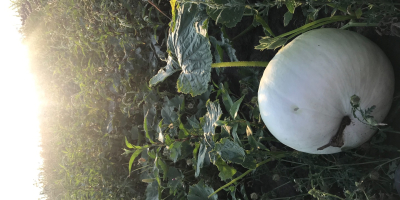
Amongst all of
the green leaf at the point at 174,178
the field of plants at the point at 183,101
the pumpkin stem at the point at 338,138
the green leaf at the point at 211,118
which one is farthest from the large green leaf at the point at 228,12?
the green leaf at the point at 174,178

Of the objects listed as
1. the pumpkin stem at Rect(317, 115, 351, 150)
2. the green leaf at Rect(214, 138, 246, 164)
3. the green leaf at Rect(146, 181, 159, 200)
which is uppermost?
the pumpkin stem at Rect(317, 115, 351, 150)

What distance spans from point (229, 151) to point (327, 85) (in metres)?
0.40

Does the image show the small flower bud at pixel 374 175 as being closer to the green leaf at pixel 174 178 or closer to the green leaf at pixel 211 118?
the green leaf at pixel 211 118

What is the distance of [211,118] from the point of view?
3.42 feet

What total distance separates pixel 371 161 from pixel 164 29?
1210 millimetres

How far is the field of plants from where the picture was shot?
81cm

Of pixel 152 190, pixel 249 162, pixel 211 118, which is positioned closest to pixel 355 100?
pixel 249 162

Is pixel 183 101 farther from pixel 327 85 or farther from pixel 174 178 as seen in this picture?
pixel 327 85

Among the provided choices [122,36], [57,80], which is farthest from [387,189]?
[57,80]

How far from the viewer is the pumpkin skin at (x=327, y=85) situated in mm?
693

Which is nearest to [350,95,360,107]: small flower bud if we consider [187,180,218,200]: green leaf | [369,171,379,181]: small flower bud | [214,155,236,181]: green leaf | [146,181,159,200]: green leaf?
[369,171,379,181]: small flower bud

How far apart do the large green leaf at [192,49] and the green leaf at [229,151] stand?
20cm

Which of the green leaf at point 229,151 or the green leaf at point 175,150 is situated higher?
the green leaf at point 229,151

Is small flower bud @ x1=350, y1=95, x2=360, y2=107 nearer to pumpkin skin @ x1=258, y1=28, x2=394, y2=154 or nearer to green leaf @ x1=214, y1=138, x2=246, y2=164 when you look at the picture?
pumpkin skin @ x1=258, y1=28, x2=394, y2=154
